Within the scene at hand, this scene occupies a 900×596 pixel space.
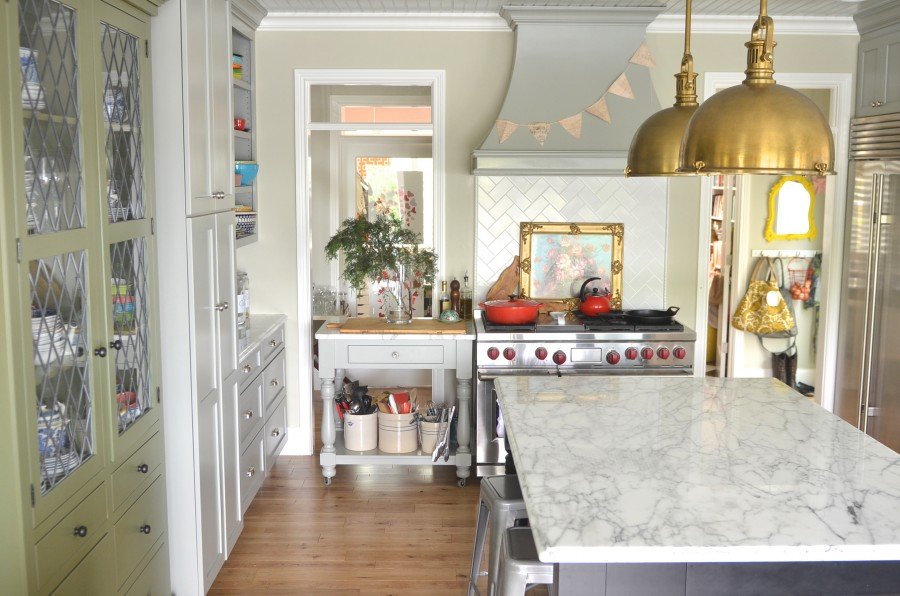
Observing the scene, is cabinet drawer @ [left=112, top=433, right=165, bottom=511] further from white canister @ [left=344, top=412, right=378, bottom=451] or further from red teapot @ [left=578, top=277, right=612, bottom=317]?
red teapot @ [left=578, top=277, right=612, bottom=317]

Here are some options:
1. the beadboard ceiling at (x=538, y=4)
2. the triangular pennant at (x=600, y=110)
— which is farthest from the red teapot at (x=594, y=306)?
the beadboard ceiling at (x=538, y=4)

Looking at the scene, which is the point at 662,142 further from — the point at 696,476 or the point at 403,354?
the point at 403,354

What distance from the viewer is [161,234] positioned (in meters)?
3.11

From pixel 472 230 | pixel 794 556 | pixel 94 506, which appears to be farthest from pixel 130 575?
pixel 472 230

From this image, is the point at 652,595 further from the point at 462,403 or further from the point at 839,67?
the point at 839,67

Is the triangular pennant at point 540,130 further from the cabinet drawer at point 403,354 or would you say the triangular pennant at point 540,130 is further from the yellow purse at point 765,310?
the yellow purse at point 765,310

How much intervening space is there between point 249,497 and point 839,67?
161 inches

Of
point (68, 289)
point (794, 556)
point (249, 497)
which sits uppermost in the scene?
point (68, 289)

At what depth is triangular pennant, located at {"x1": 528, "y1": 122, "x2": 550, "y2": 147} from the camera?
4.84m

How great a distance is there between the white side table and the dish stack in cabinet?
1057mm

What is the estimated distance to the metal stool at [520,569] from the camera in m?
2.45

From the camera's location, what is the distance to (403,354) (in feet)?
15.8

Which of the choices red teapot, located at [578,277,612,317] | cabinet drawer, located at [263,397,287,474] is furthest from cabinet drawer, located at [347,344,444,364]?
red teapot, located at [578,277,612,317]

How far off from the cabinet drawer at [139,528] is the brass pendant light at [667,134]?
1945 millimetres
